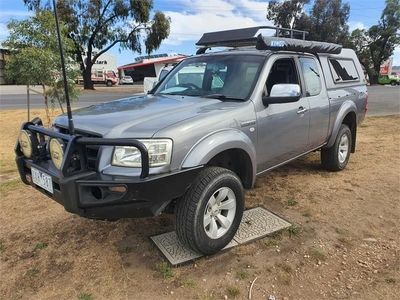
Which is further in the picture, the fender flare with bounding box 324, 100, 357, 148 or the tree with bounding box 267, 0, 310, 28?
the tree with bounding box 267, 0, 310, 28

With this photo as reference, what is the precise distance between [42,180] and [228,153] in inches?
67.2

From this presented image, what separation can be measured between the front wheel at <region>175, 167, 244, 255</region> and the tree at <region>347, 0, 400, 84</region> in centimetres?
5262

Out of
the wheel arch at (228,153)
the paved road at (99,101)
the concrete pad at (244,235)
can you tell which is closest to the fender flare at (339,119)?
the concrete pad at (244,235)

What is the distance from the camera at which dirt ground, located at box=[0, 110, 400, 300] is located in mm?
2584

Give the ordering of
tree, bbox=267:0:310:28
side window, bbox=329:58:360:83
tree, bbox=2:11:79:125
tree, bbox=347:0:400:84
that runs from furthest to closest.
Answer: tree, bbox=347:0:400:84 < tree, bbox=267:0:310:28 < tree, bbox=2:11:79:125 < side window, bbox=329:58:360:83

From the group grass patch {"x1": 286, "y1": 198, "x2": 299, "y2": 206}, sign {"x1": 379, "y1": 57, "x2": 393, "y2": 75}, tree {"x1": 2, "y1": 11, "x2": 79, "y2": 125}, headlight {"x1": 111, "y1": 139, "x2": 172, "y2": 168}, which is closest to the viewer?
headlight {"x1": 111, "y1": 139, "x2": 172, "y2": 168}

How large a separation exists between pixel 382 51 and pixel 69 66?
55.3 meters

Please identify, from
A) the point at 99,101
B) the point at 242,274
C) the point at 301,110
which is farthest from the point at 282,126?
the point at 99,101

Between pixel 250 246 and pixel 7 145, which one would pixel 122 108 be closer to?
pixel 250 246

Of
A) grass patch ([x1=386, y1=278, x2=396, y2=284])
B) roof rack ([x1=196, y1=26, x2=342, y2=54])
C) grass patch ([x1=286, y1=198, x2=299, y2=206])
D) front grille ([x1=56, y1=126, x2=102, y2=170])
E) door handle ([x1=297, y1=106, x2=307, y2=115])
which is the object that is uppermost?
roof rack ([x1=196, y1=26, x2=342, y2=54])

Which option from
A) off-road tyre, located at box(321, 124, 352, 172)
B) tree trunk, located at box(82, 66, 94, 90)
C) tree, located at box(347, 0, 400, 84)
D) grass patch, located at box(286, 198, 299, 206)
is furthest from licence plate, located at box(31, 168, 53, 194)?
tree, located at box(347, 0, 400, 84)

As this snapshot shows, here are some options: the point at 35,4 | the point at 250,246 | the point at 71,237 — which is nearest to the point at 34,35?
the point at 71,237

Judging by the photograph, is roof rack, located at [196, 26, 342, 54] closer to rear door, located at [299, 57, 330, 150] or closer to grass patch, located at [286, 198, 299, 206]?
rear door, located at [299, 57, 330, 150]

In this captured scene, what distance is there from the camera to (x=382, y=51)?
51.4m
